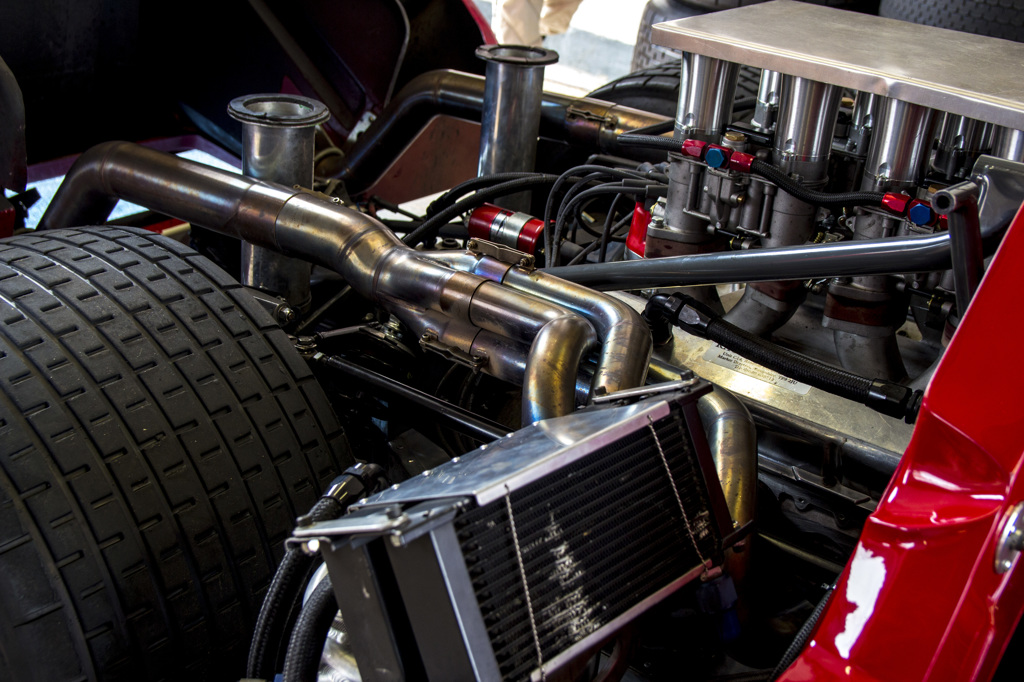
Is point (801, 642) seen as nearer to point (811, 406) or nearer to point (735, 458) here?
point (735, 458)

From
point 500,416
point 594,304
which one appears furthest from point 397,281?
point 500,416

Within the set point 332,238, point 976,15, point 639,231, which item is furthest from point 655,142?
point 976,15

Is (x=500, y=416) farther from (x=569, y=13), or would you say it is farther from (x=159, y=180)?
(x=569, y=13)

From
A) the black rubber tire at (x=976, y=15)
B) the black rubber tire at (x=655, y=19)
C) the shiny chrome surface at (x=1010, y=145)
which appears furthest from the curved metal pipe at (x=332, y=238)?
the black rubber tire at (x=976, y=15)

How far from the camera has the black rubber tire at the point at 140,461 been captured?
1.04 meters

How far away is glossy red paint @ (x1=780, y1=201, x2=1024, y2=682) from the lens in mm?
825

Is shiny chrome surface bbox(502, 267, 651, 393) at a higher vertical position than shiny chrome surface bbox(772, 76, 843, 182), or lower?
lower

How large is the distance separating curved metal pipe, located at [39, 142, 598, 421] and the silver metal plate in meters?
0.23

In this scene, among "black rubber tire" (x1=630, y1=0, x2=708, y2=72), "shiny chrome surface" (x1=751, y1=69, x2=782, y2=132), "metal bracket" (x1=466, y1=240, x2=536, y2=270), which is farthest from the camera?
"black rubber tire" (x1=630, y1=0, x2=708, y2=72)

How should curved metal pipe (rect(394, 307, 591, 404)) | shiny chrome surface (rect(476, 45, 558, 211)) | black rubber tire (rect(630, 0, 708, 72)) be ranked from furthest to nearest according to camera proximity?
black rubber tire (rect(630, 0, 708, 72)) < shiny chrome surface (rect(476, 45, 558, 211)) < curved metal pipe (rect(394, 307, 591, 404))

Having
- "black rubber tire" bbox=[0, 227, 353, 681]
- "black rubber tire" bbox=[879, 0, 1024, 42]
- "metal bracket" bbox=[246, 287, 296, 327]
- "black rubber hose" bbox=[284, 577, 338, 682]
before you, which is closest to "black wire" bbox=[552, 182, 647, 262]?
"metal bracket" bbox=[246, 287, 296, 327]

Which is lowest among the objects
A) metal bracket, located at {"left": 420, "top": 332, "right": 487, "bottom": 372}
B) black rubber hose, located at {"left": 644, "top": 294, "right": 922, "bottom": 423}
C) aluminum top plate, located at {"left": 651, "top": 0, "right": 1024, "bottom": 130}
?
metal bracket, located at {"left": 420, "top": 332, "right": 487, "bottom": 372}

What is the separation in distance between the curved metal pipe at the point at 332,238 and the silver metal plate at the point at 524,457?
233 mm

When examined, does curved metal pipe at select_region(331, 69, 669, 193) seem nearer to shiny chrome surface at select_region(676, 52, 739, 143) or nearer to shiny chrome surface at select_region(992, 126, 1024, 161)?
shiny chrome surface at select_region(676, 52, 739, 143)
